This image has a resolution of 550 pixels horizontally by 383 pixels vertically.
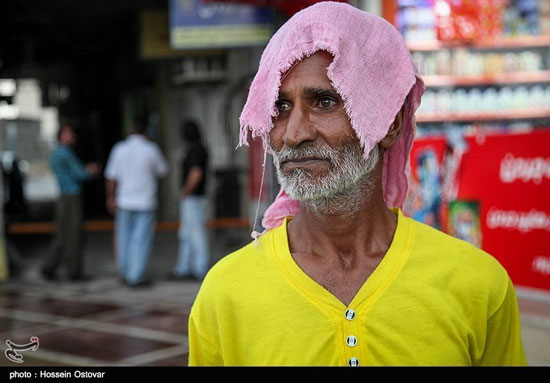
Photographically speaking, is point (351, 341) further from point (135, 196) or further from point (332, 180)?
point (135, 196)

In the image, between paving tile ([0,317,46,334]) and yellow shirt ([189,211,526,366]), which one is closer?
yellow shirt ([189,211,526,366])

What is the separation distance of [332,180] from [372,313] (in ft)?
1.11

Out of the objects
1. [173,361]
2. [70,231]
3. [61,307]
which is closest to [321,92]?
[173,361]

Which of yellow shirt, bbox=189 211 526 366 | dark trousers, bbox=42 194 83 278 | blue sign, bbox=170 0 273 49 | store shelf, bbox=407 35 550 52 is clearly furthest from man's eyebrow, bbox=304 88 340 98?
store shelf, bbox=407 35 550 52

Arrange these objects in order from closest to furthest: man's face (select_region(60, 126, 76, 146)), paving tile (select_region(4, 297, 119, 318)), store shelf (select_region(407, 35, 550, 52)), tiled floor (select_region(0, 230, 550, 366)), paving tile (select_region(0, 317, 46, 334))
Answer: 1. tiled floor (select_region(0, 230, 550, 366))
2. paving tile (select_region(0, 317, 46, 334))
3. paving tile (select_region(4, 297, 119, 318))
4. man's face (select_region(60, 126, 76, 146))
5. store shelf (select_region(407, 35, 550, 52))

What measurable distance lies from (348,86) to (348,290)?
0.49 m

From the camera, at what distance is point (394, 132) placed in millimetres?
1883

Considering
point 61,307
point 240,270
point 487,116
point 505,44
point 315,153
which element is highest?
point 505,44

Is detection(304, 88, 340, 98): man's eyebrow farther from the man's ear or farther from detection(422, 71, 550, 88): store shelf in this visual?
detection(422, 71, 550, 88): store shelf

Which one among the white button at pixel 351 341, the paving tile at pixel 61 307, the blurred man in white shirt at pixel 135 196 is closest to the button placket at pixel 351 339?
the white button at pixel 351 341

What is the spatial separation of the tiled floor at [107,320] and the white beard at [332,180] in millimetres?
3120

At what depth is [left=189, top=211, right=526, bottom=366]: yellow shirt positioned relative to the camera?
63.2 inches
